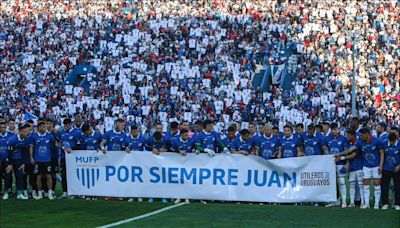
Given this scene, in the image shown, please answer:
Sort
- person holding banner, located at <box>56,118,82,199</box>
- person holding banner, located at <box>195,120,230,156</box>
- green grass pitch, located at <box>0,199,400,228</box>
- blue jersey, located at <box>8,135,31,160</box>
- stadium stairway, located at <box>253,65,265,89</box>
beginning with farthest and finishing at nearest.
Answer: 1. stadium stairway, located at <box>253,65,265,89</box>
2. person holding banner, located at <box>56,118,82,199</box>
3. blue jersey, located at <box>8,135,31,160</box>
4. person holding banner, located at <box>195,120,230,156</box>
5. green grass pitch, located at <box>0,199,400,228</box>

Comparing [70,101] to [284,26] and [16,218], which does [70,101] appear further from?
[16,218]

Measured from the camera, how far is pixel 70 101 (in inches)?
1597

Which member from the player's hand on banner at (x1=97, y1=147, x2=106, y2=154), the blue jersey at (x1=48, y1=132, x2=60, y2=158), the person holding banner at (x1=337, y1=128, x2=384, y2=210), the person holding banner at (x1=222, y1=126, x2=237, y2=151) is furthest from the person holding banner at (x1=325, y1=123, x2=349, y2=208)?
the blue jersey at (x1=48, y1=132, x2=60, y2=158)

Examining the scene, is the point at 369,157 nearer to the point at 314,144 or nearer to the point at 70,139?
the point at 314,144

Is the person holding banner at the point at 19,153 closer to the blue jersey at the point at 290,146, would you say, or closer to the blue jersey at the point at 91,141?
the blue jersey at the point at 91,141

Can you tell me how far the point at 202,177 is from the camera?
1778 centimetres

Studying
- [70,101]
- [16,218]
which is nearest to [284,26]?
[70,101]

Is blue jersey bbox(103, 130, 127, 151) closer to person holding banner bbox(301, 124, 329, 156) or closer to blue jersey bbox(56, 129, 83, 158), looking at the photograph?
blue jersey bbox(56, 129, 83, 158)

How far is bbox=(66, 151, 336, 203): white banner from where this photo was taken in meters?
17.3

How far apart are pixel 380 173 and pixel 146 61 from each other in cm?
2738

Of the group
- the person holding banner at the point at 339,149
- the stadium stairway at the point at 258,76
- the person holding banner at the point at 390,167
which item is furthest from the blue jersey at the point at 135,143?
the stadium stairway at the point at 258,76

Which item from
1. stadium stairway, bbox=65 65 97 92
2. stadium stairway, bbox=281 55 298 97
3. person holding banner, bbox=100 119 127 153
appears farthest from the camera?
stadium stairway, bbox=65 65 97 92

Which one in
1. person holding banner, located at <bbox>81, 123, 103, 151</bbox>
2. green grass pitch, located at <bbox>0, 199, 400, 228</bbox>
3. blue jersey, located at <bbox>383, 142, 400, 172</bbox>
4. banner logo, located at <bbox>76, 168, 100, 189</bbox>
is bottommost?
green grass pitch, located at <bbox>0, 199, 400, 228</bbox>

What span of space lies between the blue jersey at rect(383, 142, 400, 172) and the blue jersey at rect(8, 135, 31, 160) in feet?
23.0
